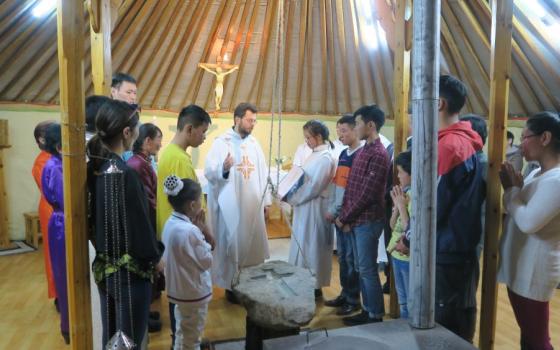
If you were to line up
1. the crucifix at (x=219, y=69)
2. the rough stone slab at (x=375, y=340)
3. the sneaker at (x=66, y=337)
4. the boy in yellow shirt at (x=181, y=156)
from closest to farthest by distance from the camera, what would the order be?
the rough stone slab at (x=375, y=340), the boy in yellow shirt at (x=181, y=156), the sneaker at (x=66, y=337), the crucifix at (x=219, y=69)

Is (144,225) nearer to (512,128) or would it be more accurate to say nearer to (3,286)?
(3,286)

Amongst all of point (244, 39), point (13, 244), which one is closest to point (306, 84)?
point (244, 39)

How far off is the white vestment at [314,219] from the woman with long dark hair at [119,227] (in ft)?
6.25

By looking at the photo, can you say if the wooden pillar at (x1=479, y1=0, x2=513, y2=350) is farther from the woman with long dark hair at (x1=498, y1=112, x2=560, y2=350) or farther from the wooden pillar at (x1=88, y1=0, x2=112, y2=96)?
the wooden pillar at (x1=88, y1=0, x2=112, y2=96)

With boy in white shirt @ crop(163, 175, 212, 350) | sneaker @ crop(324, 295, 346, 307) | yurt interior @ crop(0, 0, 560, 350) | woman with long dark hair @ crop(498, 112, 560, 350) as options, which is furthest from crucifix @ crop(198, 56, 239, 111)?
woman with long dark hair @ crop(498, 112, 560, 350)

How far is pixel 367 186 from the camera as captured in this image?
113 inches

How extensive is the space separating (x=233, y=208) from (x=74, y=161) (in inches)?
80.8

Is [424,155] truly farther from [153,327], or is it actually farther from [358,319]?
[153,327]

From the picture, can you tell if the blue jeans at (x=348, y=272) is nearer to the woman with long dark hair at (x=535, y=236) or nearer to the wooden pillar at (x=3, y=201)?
the woman with long dark hair at (x=535, y=236)

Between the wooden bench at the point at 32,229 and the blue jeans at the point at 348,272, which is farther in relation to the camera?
the wooden bench at the point at 32,229

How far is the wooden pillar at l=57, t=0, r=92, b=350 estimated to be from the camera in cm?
152

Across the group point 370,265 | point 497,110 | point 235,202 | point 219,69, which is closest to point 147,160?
point 235,202

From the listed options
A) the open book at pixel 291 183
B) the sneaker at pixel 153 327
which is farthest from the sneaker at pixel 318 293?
the sneaker at pixel 153 327

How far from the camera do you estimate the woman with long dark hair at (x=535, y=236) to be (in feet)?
5.70
